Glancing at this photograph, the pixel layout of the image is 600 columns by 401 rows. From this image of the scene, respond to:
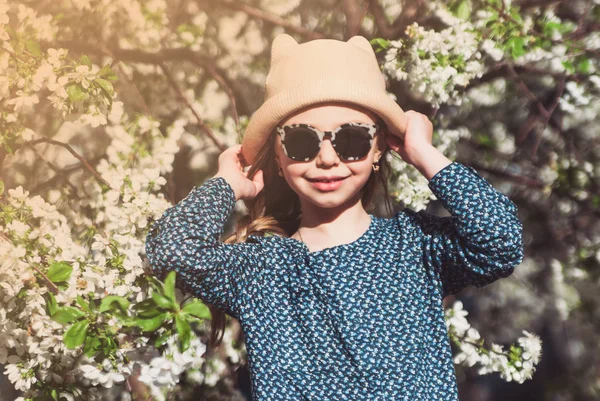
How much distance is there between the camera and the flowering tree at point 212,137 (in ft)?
6.99

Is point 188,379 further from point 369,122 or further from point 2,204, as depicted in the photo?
point 369,122

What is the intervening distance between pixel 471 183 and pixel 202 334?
168 centimetres

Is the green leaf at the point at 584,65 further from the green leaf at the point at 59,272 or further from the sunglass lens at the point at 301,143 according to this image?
the green leaf at the point at 59,272

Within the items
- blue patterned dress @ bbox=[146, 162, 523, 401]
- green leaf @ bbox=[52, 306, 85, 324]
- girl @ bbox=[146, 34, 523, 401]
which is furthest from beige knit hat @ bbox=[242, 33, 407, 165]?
green leaf @ bbox=[52, 306, 85, 324]

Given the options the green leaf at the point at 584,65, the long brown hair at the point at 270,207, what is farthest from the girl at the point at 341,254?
the green leaf at the point at 584,65

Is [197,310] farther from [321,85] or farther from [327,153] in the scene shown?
[321,85]

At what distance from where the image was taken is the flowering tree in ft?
6.99

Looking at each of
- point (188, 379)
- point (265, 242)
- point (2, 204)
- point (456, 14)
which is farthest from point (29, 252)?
point (456, 14)

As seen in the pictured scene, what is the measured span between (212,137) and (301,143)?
1126 millimetres

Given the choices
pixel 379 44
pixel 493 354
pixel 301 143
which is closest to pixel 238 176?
pixel 301 143

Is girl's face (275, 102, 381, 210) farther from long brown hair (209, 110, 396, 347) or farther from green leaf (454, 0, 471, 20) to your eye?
green leaf (454, 0, 471, 20)

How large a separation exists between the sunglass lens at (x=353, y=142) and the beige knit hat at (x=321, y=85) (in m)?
0.09

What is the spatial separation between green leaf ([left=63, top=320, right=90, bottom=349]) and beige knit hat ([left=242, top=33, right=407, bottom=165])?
789mm

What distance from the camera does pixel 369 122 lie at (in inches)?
72.1
